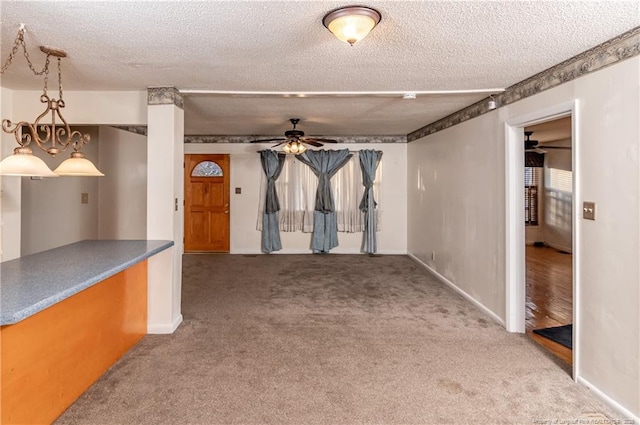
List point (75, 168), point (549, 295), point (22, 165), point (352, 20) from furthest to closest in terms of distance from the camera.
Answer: point (549, 295) → point (75, 168) → point (22, 165) → point (352, 20)

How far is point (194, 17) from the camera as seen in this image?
1.83m

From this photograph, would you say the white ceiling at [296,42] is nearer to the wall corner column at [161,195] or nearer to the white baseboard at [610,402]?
the wall corner column at [161,195]

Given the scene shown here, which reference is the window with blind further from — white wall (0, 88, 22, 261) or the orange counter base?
white wall (0, 88, 22, 261)

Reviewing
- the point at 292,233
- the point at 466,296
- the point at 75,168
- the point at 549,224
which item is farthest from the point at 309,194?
the point at 549,224

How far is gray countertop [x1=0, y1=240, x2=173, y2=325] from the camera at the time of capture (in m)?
1.45

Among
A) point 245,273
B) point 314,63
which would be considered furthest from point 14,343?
point 245,273

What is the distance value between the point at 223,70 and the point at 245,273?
127 inches

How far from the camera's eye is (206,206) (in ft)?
21.9

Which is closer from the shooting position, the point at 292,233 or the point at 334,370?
the point at 334,370

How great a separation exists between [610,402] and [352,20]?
2615 millimetres

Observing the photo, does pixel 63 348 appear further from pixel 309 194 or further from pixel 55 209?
pixel 309 194

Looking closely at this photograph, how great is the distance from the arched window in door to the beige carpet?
317 centimetres

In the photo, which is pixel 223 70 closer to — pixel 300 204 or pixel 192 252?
pixel 300 204

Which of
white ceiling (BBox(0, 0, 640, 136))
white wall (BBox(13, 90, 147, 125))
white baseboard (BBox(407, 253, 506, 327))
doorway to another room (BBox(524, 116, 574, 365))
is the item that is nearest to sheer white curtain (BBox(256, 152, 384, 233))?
white baseboard (BBox(407, 253, 506, 327))
